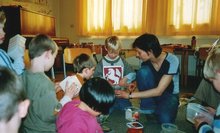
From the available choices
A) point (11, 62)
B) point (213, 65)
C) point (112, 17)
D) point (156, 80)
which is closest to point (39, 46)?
point (11, 62)

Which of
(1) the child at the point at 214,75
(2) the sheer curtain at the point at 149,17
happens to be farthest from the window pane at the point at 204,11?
(1) the child at the point at 214,75

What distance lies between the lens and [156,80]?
85.6 inches

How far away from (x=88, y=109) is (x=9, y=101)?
18.0 inches

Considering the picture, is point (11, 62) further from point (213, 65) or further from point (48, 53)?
point (213, 65)

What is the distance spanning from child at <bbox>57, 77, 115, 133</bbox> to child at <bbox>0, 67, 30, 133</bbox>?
0.33 metres

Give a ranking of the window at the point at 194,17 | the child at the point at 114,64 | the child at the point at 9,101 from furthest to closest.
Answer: the window at the point at 194,17 < the child at the point at 114,64 < the child at the point at 9,101

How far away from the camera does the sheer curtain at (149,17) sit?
4.43m

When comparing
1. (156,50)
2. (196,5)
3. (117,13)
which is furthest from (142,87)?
(117,13)

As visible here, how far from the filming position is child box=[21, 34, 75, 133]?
133cm

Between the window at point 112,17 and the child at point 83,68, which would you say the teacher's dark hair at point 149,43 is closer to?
the child at point 83,68

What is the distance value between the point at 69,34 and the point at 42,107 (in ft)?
17.4

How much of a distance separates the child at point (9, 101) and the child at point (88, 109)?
333 mm

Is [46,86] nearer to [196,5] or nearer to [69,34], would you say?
[196,5]

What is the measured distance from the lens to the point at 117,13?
5.51 m
